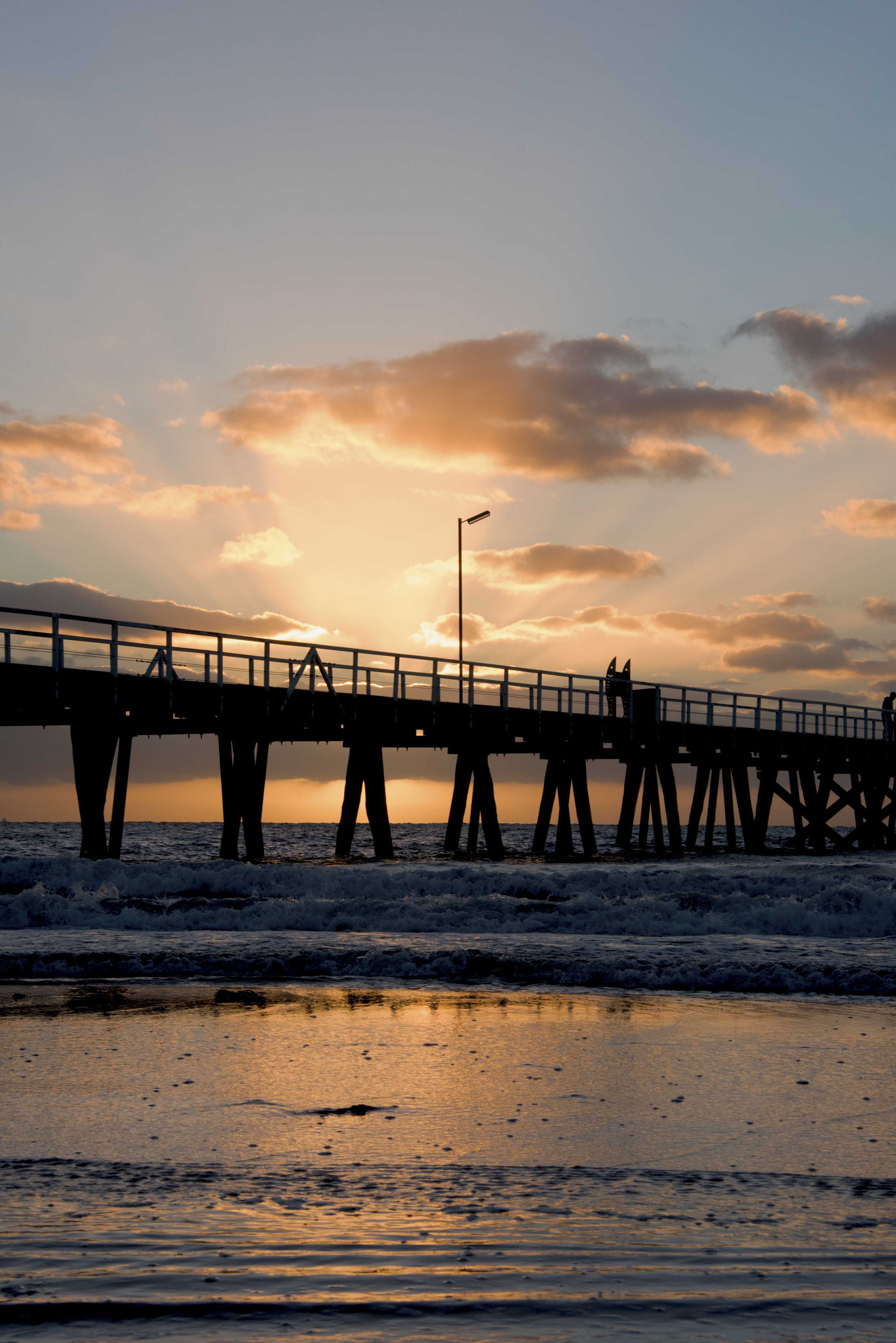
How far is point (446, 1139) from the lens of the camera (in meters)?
5.73

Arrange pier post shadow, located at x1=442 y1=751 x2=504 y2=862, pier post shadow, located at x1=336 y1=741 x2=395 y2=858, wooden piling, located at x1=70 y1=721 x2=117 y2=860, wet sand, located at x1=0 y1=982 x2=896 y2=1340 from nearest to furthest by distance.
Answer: wet sand, located at x1=0 y1=982 x2=896 y2=1340, wooden piling, located at x1=70 y1=721 x2=117 y2=860, pier post shadow, located at x1=336 y1=741 x2=395 y2=858, pier post shadow, located at x1=442 y1=751 x2=504 y2=862

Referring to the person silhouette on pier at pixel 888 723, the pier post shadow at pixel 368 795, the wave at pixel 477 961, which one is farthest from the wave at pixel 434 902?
the person silhouette on pier at pixel 888 723

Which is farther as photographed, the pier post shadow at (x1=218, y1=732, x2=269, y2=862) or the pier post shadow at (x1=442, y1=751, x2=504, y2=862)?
the pier post shadow at (x1=442, y1=751, x2=504, y2=862)

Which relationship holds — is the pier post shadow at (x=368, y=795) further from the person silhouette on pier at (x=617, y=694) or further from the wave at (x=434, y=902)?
the person silhouette on pier at (x=617, y=694)

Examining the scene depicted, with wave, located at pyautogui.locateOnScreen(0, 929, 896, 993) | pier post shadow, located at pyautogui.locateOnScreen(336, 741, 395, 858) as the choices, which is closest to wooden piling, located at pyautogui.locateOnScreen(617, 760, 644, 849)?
pier post shadow, located at pyautogui.locateOnScreen(336, 741, 395, 858)

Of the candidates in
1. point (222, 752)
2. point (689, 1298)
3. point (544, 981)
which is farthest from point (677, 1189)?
point (222, 752)

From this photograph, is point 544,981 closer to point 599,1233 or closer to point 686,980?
point 686,980

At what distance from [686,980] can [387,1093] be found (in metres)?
5.47

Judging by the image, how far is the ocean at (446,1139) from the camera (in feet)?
12.1

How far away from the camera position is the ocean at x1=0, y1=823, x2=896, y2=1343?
3699 millimetres

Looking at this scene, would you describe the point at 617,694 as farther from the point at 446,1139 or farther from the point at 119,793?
the point at 446,1139

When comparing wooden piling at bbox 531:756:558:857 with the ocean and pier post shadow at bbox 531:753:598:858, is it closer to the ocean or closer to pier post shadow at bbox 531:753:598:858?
pier post shadow at bbox 531:753:598:858

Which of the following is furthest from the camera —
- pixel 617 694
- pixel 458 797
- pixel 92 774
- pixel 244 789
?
pixel 617 694

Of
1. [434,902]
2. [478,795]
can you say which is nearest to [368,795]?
[478,795]
